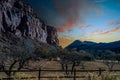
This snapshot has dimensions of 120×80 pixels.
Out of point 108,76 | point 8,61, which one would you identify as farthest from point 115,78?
point 8,61

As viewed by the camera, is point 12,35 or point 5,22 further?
point 5,22

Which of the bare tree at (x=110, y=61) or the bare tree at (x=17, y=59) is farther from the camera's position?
the bare tree at (x=110, y=61)

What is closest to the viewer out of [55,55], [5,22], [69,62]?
[69,62]

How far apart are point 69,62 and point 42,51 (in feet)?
117

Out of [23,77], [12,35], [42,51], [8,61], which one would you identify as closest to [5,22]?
[12,35]

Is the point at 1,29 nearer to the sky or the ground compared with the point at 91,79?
nearer to the sky

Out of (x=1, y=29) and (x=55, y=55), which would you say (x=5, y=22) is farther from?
(x=55, y=55)

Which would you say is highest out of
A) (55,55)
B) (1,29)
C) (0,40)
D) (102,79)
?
(1,29)

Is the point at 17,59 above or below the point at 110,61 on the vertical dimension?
below

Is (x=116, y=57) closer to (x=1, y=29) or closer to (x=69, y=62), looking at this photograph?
(x=69, y=62)

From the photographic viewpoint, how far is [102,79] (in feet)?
67.8

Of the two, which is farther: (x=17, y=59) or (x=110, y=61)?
(x=110, y=61)

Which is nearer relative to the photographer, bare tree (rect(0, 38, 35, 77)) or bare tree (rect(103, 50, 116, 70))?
bare tree (rect(0, 38, 35, 77))

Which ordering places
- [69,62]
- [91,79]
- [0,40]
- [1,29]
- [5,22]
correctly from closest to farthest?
1. [91,79]
2. [69,62]
3. [0,40]
4. [1,29]
5. [5,22]
